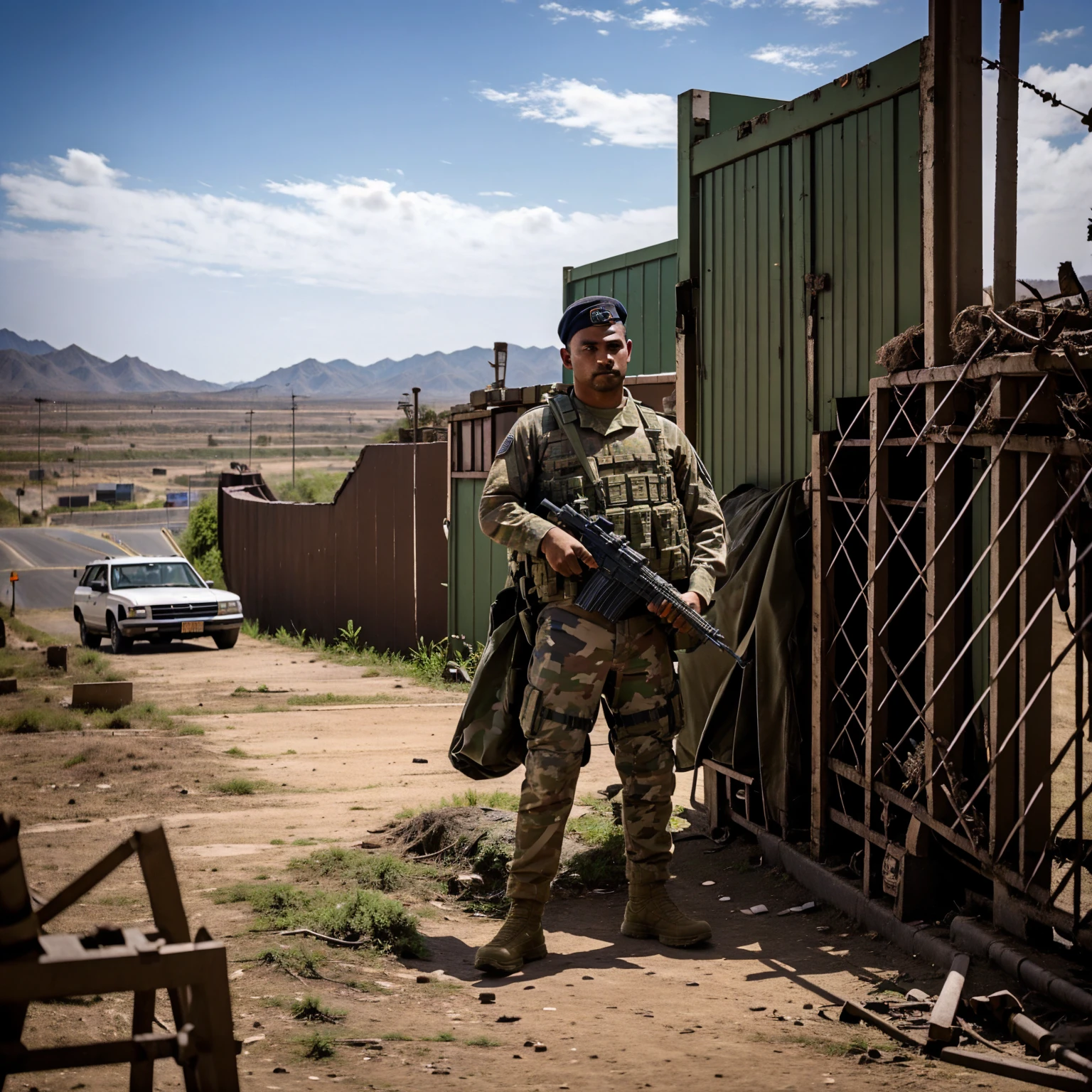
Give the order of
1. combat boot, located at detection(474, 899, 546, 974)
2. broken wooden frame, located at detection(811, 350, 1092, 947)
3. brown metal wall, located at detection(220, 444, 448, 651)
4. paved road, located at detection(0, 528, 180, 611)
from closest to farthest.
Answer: broken wooden frame, located at detection(811, 350, 1092, 947) < combat boot, located at detection(474, 899, 546, 974) < brown metal wall, located at detection(220, 444, 448, 651) < paved road, located at detection(0, 528, 180, 611)

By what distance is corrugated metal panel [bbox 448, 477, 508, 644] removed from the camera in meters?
11.7

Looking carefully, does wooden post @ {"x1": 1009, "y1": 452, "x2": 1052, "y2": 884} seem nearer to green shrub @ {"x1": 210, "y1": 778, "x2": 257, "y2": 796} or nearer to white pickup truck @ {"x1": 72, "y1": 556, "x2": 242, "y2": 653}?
green shrub @ {"x1": 210, "y1": 778, "x2": 257, "y2": 796}

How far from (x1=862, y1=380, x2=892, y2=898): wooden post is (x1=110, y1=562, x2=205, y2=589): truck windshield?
46.1 feet

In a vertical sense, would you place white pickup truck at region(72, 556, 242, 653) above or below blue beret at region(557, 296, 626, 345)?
below

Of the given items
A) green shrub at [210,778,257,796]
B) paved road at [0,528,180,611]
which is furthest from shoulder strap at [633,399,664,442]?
paved road at [0,528,180,611]

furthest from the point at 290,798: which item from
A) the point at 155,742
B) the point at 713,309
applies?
the point at 713,309

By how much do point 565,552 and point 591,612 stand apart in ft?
0.89

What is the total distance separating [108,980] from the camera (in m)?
1.84

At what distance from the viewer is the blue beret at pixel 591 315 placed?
4.19 metres

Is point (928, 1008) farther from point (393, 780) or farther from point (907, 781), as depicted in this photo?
point (393, 780)

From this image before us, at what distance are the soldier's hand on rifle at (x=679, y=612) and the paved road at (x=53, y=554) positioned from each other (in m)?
27.1

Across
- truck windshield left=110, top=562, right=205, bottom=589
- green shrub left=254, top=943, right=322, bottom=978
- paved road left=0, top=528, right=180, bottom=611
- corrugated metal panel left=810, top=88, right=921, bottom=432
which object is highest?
corrugated metal panel left=810, top=88, right=921, bottom=432

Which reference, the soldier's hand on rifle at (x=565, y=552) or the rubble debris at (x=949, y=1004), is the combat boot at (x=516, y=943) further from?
the rubble debris at (x=949, y=1004)

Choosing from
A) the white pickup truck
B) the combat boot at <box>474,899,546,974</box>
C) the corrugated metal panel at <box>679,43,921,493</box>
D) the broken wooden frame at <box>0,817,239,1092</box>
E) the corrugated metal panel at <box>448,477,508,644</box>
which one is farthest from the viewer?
the white pickup truck
